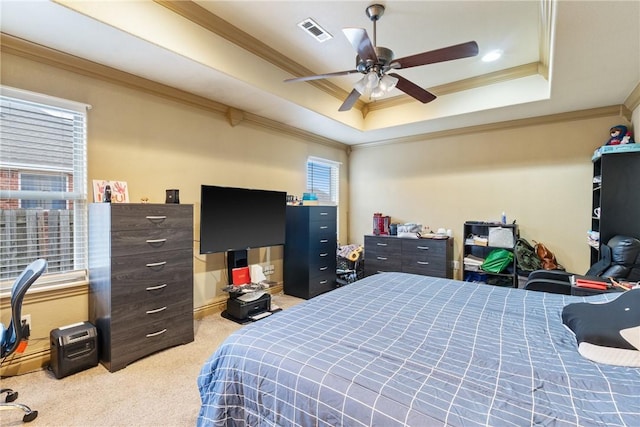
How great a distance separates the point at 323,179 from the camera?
203 inches

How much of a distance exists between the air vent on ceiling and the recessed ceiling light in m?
1.67

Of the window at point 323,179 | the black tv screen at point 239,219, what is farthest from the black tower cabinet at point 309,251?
the window at point 323,179

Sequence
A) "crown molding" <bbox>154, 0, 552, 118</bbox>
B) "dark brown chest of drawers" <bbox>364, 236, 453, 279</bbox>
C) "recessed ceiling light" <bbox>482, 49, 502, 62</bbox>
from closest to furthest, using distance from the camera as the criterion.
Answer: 1. "crown molding" <bbox>154, 0, 552, 118</bbox>
2. "recessed ceiling light" <bbox>482, 49, 502, 62</bbox>
3. "dark brown chest of drawers" <bbox>364, 236, 453, 279</bbox>

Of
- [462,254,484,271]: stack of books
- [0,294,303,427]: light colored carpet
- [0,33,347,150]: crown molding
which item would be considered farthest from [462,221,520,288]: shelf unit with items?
[0,294,303,427]: light colored carpet

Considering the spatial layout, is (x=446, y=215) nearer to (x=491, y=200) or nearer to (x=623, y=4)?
(x=491, y=200)

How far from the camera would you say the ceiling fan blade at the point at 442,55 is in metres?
1.90

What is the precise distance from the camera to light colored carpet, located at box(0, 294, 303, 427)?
176cm

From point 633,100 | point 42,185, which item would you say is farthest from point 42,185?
point 633,100

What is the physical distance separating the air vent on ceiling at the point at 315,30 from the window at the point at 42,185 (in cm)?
202

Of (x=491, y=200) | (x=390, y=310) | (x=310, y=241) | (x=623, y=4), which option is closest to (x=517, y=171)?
(x=491, y=200)

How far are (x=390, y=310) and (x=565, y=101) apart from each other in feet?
10.8

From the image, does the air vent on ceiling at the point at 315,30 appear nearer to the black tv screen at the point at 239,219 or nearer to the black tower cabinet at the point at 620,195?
the black tv screen at the point at 239,219

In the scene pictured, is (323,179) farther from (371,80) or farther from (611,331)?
(611,331)

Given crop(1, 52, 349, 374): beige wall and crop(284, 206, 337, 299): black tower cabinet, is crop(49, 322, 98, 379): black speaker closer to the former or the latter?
crop(1, 52, 349, 374): beige wall
